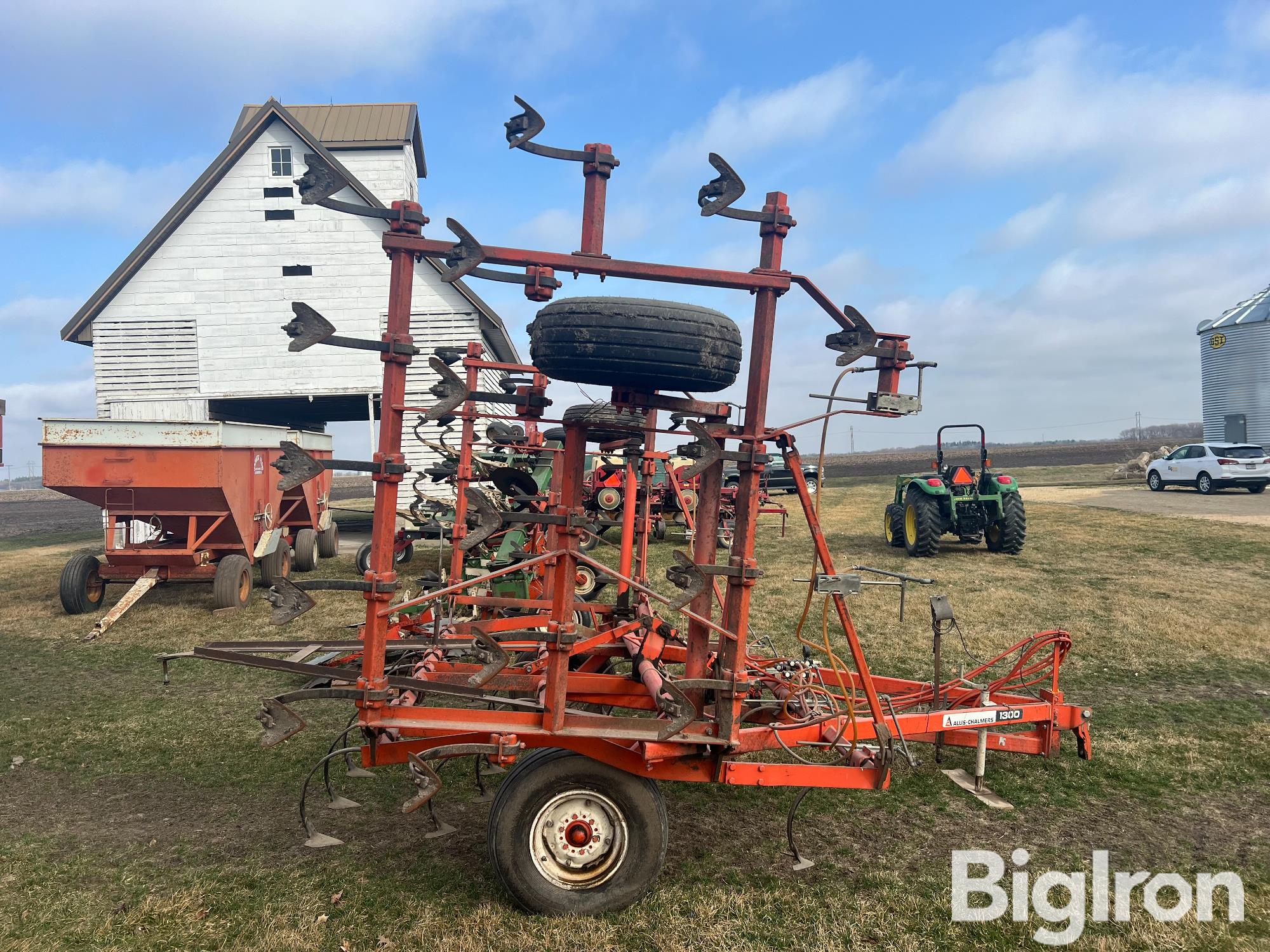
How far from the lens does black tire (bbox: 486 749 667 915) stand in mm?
3221

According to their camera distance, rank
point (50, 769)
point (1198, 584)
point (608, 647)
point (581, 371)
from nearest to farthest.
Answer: point (581, 371) → point (50, 769) → point (608, 647) → point (1198, 584)

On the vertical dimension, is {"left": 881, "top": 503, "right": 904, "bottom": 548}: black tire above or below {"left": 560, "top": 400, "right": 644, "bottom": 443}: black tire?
below

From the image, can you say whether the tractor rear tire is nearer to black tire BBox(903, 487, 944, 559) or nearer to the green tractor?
the green tractor

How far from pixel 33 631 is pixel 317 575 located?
160 inches

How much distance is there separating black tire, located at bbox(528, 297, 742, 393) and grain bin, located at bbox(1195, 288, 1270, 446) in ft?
113

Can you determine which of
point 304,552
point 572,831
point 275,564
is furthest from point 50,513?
point 572,831

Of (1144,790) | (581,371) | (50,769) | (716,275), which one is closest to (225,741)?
(50,769)

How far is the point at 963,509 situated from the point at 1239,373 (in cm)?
2525

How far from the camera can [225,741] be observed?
526cm

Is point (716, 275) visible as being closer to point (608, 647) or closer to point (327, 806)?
point (608, 647)

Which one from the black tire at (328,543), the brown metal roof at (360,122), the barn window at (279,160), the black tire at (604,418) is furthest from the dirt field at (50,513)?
the black tire at (604,418)

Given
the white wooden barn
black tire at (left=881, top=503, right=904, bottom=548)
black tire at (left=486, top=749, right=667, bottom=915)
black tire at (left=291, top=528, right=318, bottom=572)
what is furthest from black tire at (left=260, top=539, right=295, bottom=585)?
black tire at (left=881, top=503, right=904, bottom=548)

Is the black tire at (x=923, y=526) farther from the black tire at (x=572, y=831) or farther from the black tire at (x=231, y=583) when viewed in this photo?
the black tire at (x=572, y=831)

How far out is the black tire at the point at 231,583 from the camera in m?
9.25
